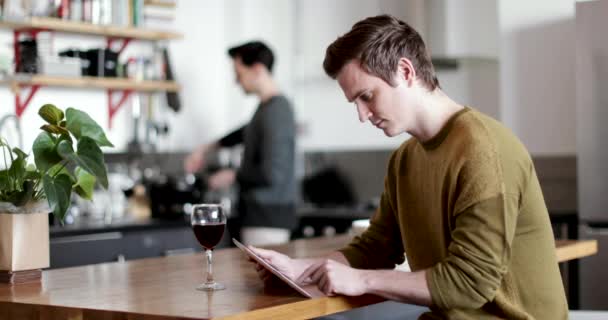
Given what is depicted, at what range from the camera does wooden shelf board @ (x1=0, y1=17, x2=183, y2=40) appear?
16.8 feet

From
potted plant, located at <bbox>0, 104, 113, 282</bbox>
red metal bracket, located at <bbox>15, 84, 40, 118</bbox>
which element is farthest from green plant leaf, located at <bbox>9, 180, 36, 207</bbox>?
red metal bracket, located at <bbox>15, 84, 40, 118</bbox>

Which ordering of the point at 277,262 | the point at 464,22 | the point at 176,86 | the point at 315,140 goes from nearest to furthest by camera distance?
the point at 277,262 → the point at 464,22 → the point at 176,86 → the point at 315,140

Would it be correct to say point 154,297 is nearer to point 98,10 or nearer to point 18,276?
point 18,276

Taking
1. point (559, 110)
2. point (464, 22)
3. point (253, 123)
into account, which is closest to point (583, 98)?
point (559, 110)

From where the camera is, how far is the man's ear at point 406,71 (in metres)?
2.28

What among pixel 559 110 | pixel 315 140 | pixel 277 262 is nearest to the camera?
pixel 277 262

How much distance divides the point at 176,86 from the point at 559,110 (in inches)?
87.2

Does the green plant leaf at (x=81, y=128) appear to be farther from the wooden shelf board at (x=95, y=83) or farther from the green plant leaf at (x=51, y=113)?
the wooden shelf board at (x=95, y=83)

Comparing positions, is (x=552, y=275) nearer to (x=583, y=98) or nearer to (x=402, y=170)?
(x=402, y=170)

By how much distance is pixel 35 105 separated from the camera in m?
5.32

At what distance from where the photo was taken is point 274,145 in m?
4.83

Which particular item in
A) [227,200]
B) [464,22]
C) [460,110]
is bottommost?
[227,200]

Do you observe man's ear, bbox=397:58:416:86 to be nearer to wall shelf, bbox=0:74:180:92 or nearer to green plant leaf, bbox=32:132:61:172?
green plant leaf, bbox=32:132:61:172

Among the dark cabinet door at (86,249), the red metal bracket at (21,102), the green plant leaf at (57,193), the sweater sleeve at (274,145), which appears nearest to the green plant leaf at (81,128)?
the green plant leaf at (57,193)
